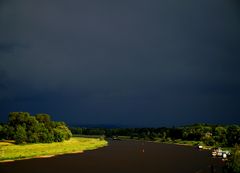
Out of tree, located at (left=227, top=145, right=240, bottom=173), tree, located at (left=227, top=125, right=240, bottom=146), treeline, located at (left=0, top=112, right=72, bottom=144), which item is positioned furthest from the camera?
tree, located at (left=227, top=125, right=240, bottom=146)

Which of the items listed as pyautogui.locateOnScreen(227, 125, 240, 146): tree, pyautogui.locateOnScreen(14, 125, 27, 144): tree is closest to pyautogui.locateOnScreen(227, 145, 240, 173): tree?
pyautogui.locateOnScreen(14, 125, 27, 144): tree

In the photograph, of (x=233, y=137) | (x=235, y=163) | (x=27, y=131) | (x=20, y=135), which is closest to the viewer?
(x=235, y=163)

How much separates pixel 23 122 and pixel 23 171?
70572 millimetres

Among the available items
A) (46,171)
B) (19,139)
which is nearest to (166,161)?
(46,171)

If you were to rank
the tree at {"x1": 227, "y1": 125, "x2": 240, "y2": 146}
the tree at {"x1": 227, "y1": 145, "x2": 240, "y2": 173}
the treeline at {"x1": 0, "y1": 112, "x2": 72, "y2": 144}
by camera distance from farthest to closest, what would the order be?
the tree at {"x1": 227, "y1": 125, "x2": 240, "y2": 146} → the treeline at {"x1": 0, "y1": 112, "x2": 72, "y2": 144} → the tree at {"x1": 227, "y1": 145, "x2": 240, "y2": 173}

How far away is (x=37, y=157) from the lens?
372 ft

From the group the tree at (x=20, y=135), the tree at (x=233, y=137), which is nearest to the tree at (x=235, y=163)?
the tree at (x=20, y=135)

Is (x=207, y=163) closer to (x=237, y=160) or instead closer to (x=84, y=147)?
(x=237, y=160)

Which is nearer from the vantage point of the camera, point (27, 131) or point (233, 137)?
point (27, 131)

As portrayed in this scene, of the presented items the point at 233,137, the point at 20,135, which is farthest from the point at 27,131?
the point at 233,137

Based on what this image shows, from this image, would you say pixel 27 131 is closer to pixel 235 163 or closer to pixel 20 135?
pixel 20 135

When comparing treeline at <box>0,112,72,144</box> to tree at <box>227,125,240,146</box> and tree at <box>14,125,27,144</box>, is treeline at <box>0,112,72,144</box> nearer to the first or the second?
tree at <box>14,125,27,144</box>

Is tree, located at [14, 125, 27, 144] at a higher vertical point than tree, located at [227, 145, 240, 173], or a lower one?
higher

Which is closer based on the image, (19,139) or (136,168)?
(136,168)
